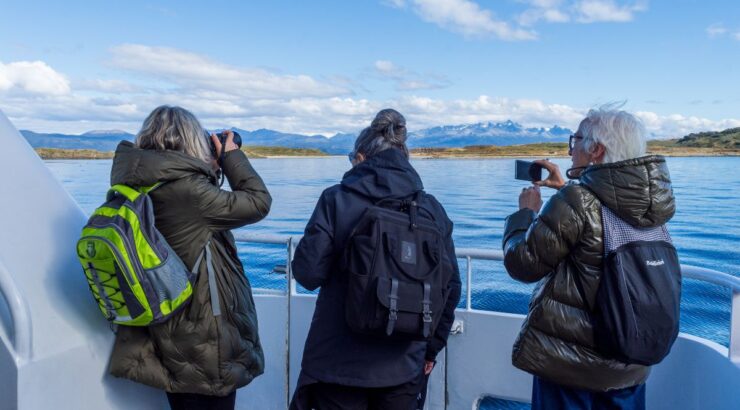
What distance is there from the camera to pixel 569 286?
142 cm

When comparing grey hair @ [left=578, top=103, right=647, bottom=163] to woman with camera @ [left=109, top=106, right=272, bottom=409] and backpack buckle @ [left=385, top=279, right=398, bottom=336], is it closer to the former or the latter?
backpack buckle @ [left=385, top=279, right=398, bottom=336]

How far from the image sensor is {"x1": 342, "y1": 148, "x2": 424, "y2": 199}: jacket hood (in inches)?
55.9

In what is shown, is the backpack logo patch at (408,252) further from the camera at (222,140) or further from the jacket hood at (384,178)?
the camera at (222,140)

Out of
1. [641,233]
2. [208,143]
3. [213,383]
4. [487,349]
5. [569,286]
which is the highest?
[208,143]

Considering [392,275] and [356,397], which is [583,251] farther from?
[356,397]

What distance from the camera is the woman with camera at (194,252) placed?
1.39 m

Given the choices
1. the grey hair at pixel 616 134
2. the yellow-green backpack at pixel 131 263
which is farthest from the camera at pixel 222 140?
the grey hair at pixel 616 134

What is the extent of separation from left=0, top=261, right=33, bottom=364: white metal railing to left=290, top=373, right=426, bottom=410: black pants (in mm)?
657

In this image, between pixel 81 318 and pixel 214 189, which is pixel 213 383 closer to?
pixel 81 318

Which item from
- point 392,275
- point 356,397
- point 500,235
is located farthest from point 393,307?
point 500,235

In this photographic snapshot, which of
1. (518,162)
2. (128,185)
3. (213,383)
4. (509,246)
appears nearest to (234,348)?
(213,383)

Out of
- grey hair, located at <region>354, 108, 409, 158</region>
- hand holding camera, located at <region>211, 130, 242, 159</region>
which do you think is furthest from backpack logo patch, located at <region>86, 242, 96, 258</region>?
grey hair, located at <region>354, 108, 409, 158</region>

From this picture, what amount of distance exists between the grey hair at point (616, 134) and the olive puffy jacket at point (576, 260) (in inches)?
2.3

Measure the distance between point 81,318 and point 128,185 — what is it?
15.8 inches
